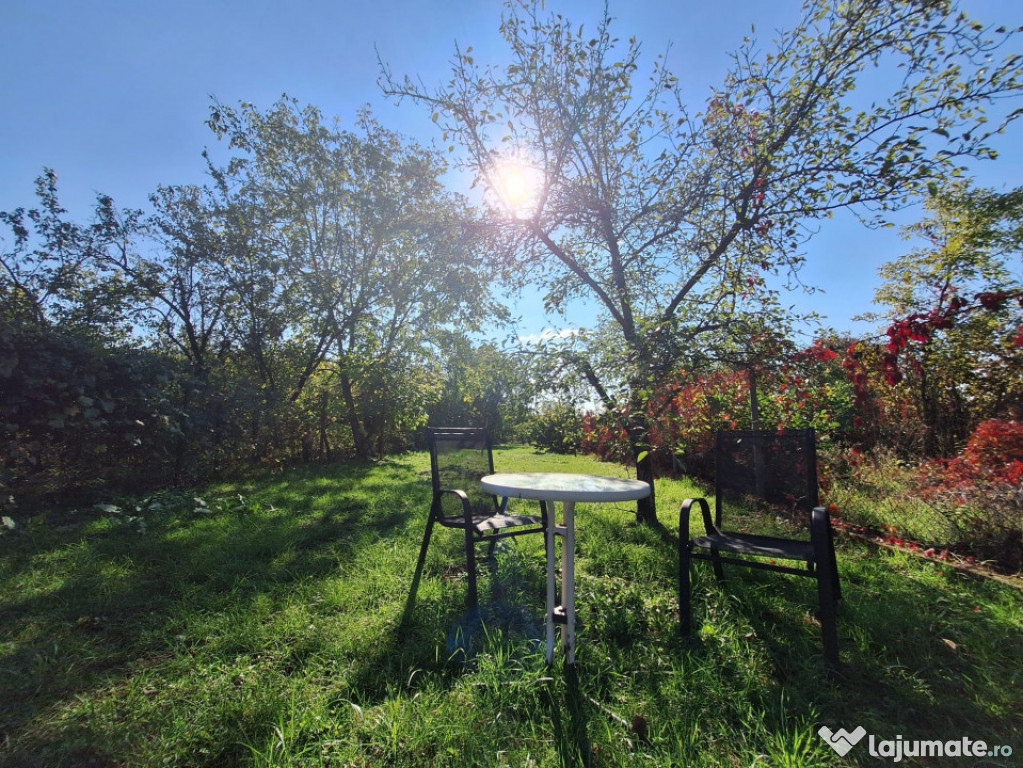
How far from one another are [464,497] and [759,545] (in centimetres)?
175

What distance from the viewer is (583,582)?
2875 mm

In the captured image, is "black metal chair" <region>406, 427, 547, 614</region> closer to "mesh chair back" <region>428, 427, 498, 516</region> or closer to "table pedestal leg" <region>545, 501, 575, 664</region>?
"mesh chair back" <region>428, 427, 498, 516</region>

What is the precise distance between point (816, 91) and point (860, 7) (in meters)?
0.63

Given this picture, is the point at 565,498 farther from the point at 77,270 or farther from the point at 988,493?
the point at 77,270

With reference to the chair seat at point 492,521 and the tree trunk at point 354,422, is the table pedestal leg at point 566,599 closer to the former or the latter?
Result: the chair seat at point 492,521

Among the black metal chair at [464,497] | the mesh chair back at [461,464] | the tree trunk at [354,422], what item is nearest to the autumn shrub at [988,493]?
the black metal chair at [464,497]

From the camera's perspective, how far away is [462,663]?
204cm

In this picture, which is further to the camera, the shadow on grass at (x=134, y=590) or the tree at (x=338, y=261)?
the tree at (x=338, y=261)

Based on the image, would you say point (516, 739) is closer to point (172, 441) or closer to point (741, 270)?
point (741, 270)

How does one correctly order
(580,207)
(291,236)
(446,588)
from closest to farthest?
1. (446,588)
2. (580,207)
3. (291,236)

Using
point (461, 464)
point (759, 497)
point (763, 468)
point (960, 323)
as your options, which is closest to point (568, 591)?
point (461, 464)

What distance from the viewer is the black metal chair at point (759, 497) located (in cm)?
225

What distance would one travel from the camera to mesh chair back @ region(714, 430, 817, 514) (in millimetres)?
2695

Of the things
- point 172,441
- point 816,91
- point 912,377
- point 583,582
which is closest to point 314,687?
point 583,582
